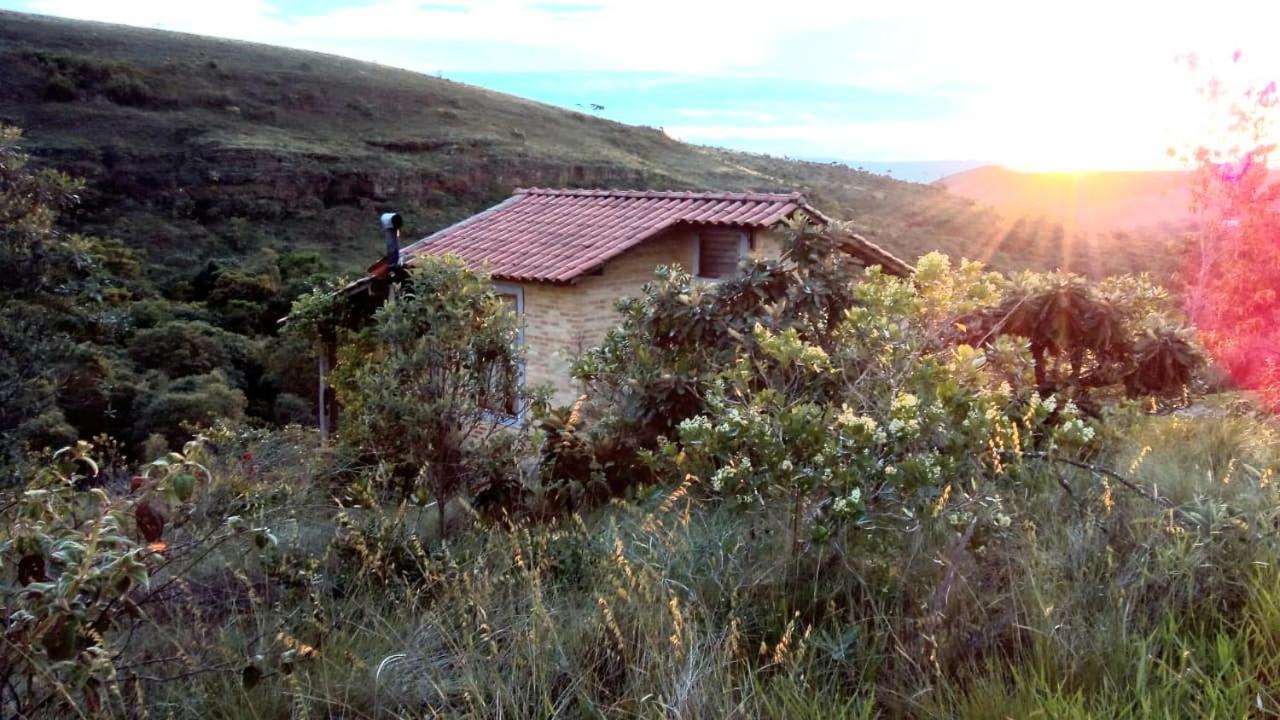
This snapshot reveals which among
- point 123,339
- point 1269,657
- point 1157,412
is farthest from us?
point 123,339

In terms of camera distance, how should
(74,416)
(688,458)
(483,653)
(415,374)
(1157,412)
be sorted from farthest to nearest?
(74,416)
(1157,412)
(415,374)
(688,458)
(483,653)

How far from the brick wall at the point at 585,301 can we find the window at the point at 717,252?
172 mm

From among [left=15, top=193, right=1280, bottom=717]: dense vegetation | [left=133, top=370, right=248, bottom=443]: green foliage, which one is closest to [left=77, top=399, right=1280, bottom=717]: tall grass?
[left=15, top=193, right=1280, bottom=717]: dense vegetation

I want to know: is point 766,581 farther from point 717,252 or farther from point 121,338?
point 121,338

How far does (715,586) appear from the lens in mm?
3213

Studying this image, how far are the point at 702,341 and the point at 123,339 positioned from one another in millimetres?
19366

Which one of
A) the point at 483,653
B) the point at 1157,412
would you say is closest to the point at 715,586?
the point at 483,653

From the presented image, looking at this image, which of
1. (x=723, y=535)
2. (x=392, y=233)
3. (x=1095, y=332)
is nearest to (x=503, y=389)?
(x=723, y=535)

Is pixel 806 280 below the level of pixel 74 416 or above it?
above

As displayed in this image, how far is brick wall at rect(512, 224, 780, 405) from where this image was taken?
14.5m

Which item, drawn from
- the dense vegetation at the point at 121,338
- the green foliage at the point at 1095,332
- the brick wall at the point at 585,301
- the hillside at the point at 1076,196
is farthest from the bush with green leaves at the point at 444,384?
the hillside at the point at 1076,196

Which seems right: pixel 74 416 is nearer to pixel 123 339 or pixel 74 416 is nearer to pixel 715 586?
pixel 123 339

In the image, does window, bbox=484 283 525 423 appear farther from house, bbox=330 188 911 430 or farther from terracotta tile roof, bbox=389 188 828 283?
house, bbox=330 188 911 430

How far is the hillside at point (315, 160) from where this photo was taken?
103 feet
